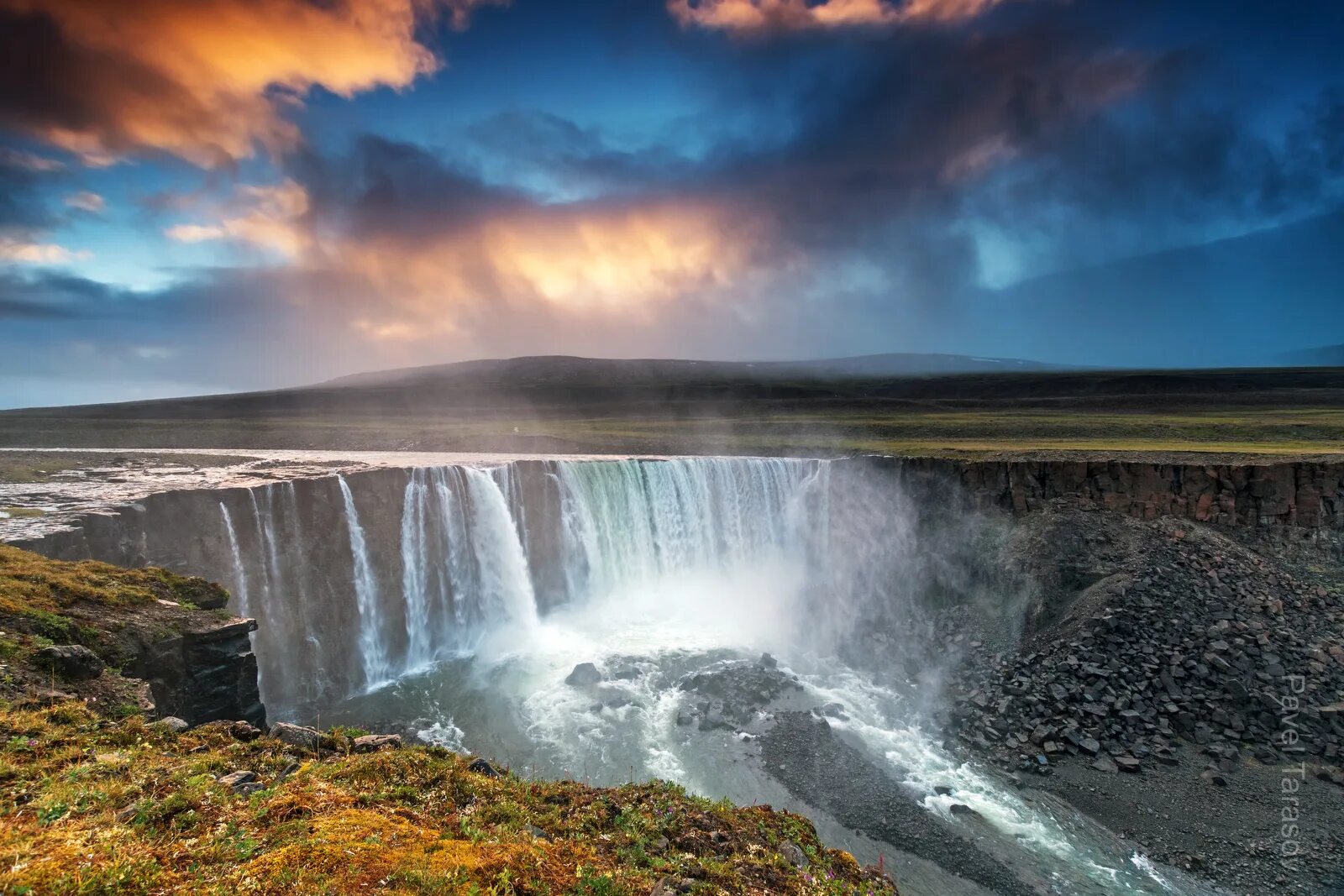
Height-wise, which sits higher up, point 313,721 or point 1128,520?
point 1128,520

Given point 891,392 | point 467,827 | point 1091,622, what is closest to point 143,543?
point 467,827

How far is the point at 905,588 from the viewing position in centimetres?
2484

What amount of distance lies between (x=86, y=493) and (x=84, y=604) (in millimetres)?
11927

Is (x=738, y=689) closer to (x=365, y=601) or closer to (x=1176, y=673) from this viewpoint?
(x=1176, y=673)

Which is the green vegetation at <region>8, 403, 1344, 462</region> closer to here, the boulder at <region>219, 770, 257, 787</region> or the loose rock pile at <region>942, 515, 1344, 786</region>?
the loose rock pile at <region>942, 515, 1344, 786</region>

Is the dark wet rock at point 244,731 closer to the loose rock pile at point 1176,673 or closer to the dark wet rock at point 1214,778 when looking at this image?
the loose rock pile at point 1176,673

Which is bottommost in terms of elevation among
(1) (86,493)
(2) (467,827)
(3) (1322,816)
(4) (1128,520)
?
(3) (1322,816)

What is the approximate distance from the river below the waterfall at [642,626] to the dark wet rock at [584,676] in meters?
0.06

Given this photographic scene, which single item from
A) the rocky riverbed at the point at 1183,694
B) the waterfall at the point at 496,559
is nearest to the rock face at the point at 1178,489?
the rocky riverbed at the point at 1183,694

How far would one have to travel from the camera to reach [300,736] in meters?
6.79

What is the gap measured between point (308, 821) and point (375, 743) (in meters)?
2.92

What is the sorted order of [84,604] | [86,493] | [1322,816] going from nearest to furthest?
[84,604] < [1322,816] < [86,493]

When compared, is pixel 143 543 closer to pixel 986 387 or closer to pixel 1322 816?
pixel 1322 816

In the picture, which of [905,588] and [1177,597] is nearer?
[1177,597]
